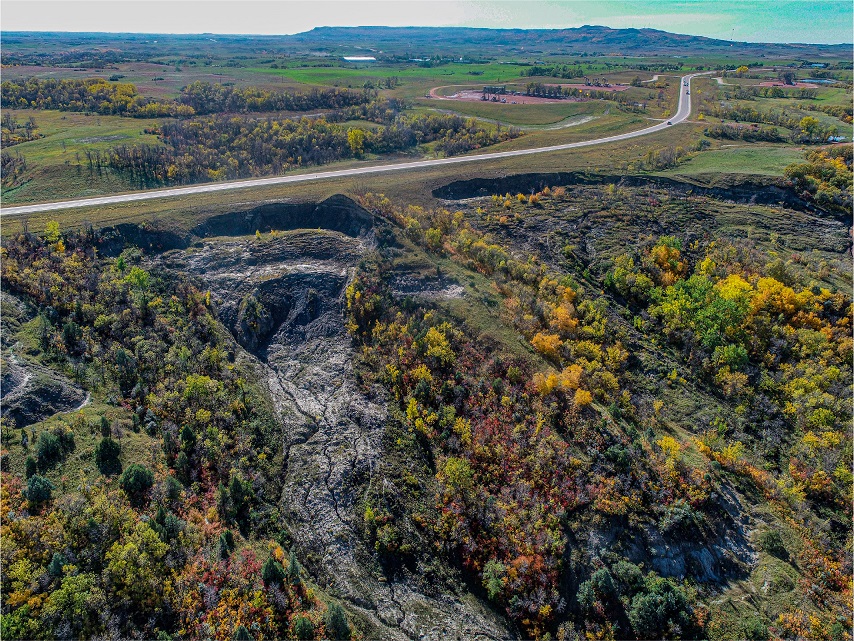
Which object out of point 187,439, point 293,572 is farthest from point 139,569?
point 187,439

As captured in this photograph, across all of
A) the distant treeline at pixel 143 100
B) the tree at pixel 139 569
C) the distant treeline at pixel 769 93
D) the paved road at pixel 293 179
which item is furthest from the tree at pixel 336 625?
the distant treeline at pixel 769 93

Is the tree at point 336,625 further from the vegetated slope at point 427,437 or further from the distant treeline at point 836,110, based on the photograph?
the distant treeline at point 836,110

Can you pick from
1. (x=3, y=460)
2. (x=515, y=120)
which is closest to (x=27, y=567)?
(x=3, y=460)

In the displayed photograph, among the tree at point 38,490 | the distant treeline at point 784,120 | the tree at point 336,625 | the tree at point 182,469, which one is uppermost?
the distant treeline at point 784,120

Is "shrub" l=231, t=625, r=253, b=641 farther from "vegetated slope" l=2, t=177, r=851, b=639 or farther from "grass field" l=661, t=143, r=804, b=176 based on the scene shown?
"grass field" l=661, t=143, r=804, b=176

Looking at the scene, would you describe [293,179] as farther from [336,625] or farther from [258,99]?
[336,625]

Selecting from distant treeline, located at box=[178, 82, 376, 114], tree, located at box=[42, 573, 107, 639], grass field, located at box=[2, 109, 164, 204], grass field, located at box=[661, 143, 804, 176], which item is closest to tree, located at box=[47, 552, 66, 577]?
tree, located at box=[42, 573, 107, 639]
